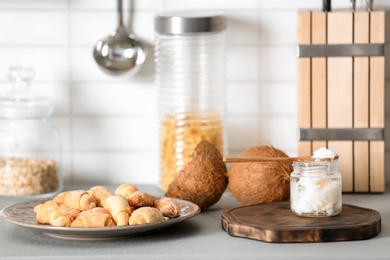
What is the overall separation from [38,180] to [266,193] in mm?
535

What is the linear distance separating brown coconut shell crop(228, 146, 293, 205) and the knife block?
0.21 metres

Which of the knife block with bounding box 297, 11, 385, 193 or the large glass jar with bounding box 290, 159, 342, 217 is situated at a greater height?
the knife block with bounding box 297, 11, 385, 193

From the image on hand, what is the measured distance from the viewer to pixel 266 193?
73.2 inches

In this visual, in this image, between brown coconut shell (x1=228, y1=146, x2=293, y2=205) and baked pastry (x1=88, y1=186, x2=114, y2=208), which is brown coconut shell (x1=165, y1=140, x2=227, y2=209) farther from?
baked pastry (x1=88, y1=186, x2=114, y2=208)

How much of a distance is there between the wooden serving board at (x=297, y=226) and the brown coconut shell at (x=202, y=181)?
126mm

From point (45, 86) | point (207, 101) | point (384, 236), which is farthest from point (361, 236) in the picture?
point (45, 86)

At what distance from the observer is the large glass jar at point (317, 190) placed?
67.2 inches

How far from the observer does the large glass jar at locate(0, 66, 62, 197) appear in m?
2.06

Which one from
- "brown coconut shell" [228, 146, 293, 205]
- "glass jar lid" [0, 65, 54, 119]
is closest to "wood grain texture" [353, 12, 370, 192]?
"brown coconut shell" [228, 146, 293, 205]

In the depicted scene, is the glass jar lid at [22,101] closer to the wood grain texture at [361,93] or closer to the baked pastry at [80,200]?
the baked pastry at [80,200]

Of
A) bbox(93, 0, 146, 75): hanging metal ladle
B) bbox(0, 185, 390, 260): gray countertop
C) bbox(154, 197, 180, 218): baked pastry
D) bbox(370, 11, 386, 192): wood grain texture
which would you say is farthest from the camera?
bbox(93, 0, 146, 75): hanging metal ladle

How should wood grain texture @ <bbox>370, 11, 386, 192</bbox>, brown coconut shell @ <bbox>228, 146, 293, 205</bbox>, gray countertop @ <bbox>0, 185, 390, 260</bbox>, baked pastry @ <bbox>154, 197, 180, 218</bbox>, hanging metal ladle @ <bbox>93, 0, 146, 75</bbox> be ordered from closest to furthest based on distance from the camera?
gray countertop @ <bbox>0, 185, 390, 260</bbox>, baked pastry @ <bbox>154, 197, 180, 218</bbox>, brown coconut shell @ <bbox>228, 146, 293, 205</bbox>, wood grain texture @ <bbox>370, 11, 386, 192</bbox>, hanging metal ladle @ <bbox>93, 0, 146, 75</bbox>

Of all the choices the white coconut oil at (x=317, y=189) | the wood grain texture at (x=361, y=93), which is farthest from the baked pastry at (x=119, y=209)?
the wood grain texture at (x=361, y=93)

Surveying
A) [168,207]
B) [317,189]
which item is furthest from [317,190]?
[168,207]
